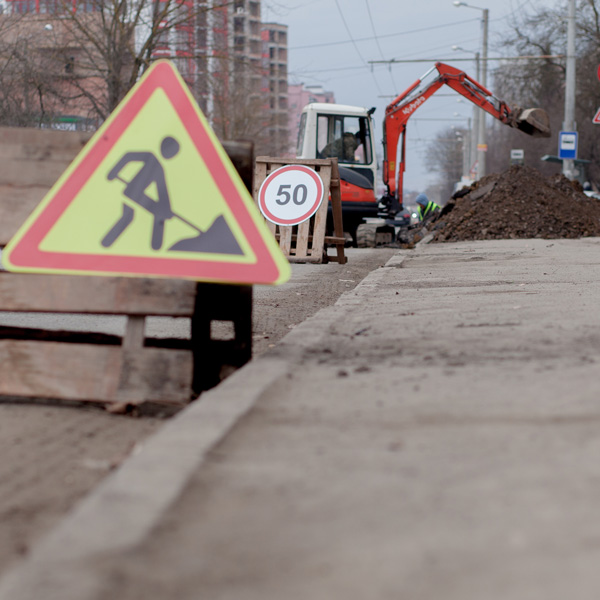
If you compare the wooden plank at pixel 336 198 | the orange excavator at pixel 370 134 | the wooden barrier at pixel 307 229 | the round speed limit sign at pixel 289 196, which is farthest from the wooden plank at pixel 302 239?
the orange excavator at pixel 370 134

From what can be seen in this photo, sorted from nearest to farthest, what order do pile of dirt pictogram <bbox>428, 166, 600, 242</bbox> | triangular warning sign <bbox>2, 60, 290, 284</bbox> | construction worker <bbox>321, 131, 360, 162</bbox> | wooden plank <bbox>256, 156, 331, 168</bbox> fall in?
1. triangular warning sign <bbox>2, 60, 290, 284</bbox>
2. wooden plank <bbox>256, 156, 331, 168</bbox>
3. pile of dirt pictogram <bbox>428, 166, 600, 242</bbox>
4. construction worker <bbox>321, 131, 360, 162</bbox>

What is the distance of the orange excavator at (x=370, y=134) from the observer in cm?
2153

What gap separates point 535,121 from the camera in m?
21.6

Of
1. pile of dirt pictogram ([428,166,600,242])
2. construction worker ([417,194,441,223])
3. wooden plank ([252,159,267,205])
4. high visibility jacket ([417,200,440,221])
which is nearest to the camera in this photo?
wooden plank ([252,159,267,205])

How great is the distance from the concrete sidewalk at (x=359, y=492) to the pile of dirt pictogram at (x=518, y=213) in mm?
16686

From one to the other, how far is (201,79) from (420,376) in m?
30.6

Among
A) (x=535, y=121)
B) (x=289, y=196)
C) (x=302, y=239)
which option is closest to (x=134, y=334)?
(x=289, y=196)

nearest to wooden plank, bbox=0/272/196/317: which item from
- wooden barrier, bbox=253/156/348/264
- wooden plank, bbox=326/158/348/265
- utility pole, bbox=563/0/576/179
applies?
wooden plank, bbox=326/158/348/265

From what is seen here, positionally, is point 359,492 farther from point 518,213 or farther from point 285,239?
point 518,213

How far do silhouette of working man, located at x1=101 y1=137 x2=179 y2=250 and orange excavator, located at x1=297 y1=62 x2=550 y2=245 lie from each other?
17.3 m

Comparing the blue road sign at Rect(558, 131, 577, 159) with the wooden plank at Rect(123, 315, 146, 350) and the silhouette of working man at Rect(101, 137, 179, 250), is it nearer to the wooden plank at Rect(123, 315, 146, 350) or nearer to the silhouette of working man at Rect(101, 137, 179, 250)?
the silhouette of working man at Rect(101, 137, 179, 250)

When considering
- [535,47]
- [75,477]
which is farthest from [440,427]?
[535,47]

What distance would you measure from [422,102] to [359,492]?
21.3 meters

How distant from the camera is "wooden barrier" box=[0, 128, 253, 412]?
388 cm
